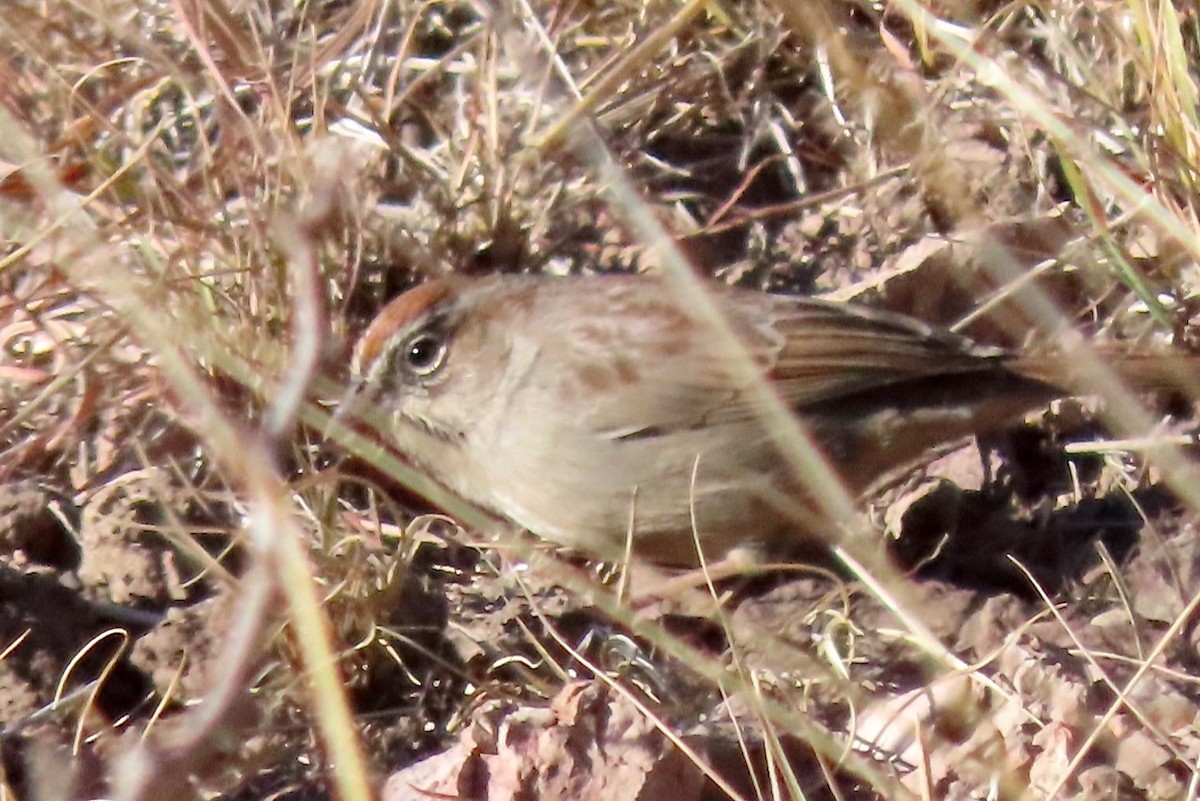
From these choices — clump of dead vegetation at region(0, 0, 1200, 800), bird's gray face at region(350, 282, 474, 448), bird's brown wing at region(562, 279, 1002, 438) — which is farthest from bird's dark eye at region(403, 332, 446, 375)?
bird's brown wing at region(562, 279, 1002, 438)

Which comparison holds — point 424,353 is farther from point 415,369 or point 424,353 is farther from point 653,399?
point 653,399

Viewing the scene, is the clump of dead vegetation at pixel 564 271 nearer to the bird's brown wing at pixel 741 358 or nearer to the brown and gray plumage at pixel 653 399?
the brown and gray plumage at pixel 653 399

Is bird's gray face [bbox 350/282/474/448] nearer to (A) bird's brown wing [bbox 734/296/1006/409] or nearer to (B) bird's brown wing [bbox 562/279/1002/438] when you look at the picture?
(B) bird's brown wing [bbox 562/279/1002/438]

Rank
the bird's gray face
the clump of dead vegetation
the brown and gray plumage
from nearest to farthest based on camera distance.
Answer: the clump of dead vegetation → the brown and gray plumage → the bird's gray face

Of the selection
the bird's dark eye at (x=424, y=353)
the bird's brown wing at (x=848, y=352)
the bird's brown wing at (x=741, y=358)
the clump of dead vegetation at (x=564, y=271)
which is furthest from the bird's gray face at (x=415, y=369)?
the bird's brown wing at (x=848, y=352)

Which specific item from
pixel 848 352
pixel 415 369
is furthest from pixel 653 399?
pixel 415 369

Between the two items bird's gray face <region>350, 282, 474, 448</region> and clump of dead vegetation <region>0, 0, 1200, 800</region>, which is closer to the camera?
clump of dead vegetation <region>0, 0, 1200, 800</region>

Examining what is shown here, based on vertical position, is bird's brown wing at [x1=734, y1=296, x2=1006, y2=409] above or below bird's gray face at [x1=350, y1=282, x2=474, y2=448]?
below
